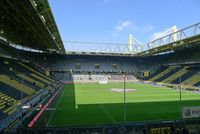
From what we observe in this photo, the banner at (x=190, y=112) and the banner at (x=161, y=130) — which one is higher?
the banner at (x=190, y=112)

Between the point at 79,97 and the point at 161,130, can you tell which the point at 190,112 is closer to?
the point at 161,130

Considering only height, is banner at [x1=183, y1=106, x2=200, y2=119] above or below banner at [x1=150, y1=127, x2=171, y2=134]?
above

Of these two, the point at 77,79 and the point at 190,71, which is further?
the point at 77,79

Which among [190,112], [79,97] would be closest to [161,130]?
[190,112]

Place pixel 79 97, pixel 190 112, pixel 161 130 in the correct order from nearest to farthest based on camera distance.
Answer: pixel 161 130 → pixel 190 112 → pixel 79 97

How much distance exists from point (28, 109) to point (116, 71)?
59117 millimetres

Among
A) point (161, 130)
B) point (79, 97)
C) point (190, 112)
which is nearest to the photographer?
point (161, 130)

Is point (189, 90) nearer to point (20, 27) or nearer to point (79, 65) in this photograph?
point (20, 27)

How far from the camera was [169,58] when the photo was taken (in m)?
70.4

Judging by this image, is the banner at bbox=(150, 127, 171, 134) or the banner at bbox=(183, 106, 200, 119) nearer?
the banner at bbox=(150, 127, 171, 134)

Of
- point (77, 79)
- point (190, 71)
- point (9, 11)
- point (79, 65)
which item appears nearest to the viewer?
point (9, 11)

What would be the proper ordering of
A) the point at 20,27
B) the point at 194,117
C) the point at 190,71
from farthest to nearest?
the point at 190,71 → the point at 20,27 → the point at 194,117

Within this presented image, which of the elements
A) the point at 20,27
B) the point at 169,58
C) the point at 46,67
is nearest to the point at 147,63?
the point at 169,58

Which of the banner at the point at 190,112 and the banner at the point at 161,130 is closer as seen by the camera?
the banner at the point at 161,130
